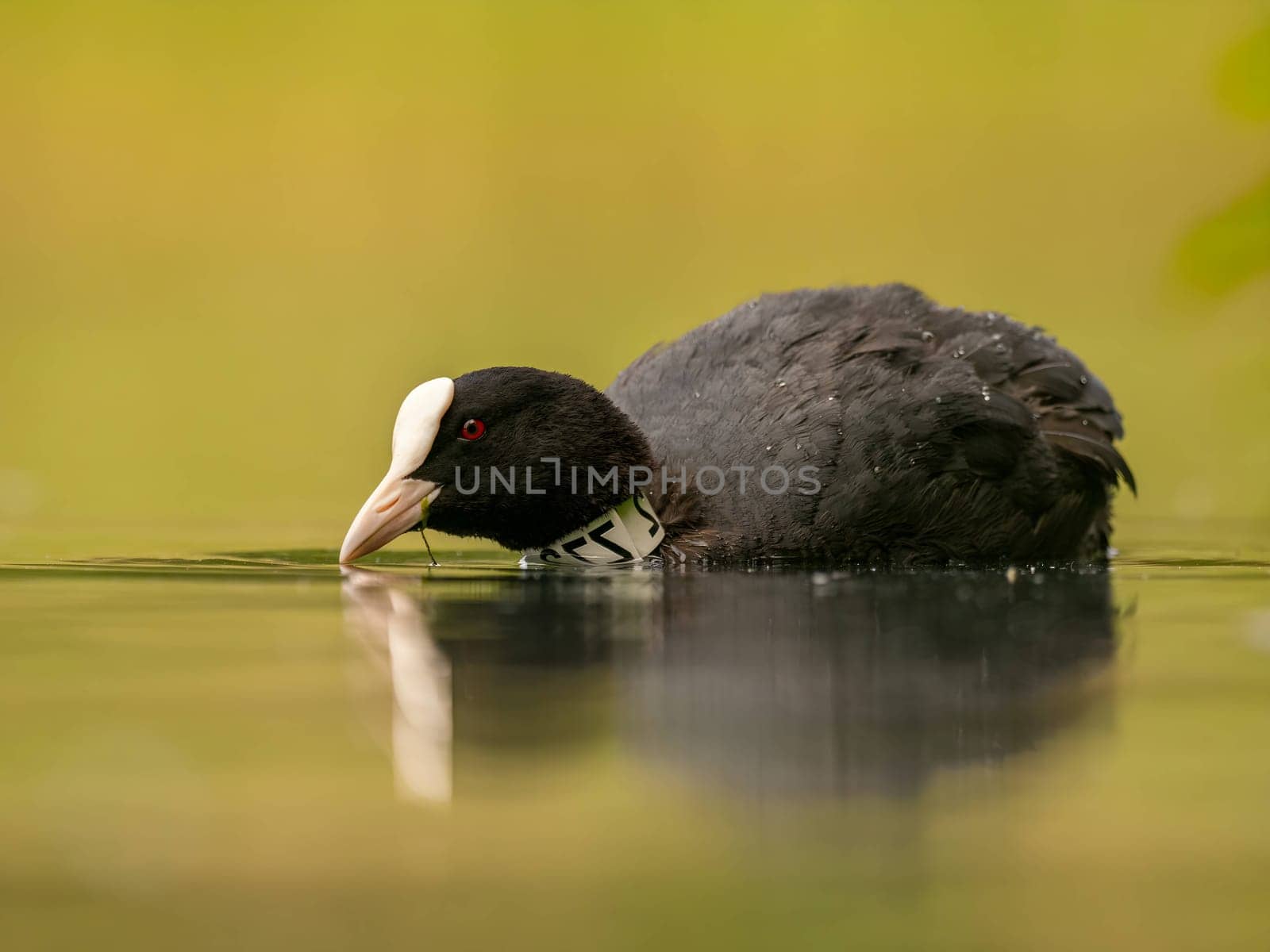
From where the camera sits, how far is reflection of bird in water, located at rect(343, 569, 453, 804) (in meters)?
1.90

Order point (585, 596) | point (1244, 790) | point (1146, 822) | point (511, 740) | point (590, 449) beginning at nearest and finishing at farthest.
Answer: point (1146, 822) < point (1244, 790) < point (511, 740) < point (585, 596) < point (590, 449)

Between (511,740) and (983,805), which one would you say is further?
(511,740)

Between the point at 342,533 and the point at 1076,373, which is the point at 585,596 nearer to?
the point at 1076,373

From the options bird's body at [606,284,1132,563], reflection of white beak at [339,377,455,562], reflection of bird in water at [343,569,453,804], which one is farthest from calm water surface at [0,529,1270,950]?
bird's body at [606,284,1132,563]

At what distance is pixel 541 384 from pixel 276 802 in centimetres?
323

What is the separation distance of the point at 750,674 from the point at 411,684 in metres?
0.57

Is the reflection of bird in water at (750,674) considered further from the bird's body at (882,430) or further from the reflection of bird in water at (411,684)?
the bird's body at (882,430)

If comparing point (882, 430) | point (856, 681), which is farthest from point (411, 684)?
point (882, 430)

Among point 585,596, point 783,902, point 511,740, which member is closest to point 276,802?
point 511,740

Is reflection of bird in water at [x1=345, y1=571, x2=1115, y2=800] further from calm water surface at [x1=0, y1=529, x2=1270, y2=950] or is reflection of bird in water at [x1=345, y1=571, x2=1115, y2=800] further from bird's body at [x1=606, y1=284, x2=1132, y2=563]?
bird's body at [x1=606, y1=284, x2=1132, y2=563]

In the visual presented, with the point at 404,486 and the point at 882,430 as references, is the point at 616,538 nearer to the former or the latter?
the point at 404,486

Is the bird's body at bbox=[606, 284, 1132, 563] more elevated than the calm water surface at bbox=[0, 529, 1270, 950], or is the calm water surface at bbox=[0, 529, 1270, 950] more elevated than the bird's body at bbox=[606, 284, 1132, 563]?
the bird's body at bbox=[606, 284, 1132, 563]

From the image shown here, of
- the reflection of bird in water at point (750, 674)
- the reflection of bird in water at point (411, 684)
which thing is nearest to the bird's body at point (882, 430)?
the reflection of bird in water at point (750, 674)

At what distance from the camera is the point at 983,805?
1780mm
